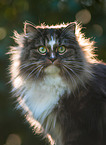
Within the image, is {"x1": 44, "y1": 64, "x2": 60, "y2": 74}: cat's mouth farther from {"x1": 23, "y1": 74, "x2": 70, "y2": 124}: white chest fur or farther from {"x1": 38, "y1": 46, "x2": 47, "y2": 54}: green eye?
{"x1": 38, "y1": 46, "x2": 47, "y2": 54}: green eye

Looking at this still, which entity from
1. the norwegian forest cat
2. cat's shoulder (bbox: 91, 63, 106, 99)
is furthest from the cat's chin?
cat's shoulder (bbox: 91, 63, 106, 99)

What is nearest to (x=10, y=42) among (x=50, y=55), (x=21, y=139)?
(x=50, y=55)

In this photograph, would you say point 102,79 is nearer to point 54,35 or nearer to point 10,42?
point 54,35

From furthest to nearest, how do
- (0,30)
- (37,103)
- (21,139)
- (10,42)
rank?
(21,139), (10,42), (0,30), (37,103)

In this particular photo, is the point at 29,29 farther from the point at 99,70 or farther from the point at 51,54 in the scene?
the point at 99,70

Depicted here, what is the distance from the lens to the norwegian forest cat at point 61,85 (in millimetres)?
1140

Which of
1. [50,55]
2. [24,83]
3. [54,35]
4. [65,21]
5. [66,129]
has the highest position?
[65,21]

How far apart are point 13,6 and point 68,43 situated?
0.45 meters

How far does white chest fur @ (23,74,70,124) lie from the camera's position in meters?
1.24

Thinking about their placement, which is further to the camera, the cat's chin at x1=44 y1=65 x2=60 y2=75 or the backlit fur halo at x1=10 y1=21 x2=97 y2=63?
the backlit fur halo at x1=10 y1=21 x2=97 y2=63

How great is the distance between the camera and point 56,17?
5.60ft

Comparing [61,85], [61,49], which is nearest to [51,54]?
[61,49]

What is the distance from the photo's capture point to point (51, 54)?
3.95ft

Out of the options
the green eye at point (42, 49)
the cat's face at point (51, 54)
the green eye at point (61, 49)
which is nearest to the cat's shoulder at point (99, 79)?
the cat's face at point (51, 54)
